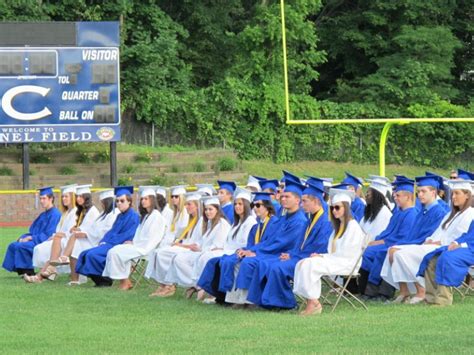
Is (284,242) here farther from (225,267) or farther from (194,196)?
(194,196)

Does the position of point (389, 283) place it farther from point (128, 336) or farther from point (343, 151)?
point (343, 151)

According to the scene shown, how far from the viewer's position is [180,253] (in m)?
17.0

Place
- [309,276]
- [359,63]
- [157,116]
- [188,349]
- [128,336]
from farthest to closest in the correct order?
[359,63]
[157,116]
[309,276]
[128,336]
[188,349]

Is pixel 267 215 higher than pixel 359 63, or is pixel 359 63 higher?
pixel 359 63

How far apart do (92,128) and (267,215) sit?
1891cm

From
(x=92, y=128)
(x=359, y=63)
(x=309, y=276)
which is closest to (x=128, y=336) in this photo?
(x=309, y=276)

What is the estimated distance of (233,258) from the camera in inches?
612

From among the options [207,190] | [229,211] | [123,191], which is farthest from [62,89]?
[229,211]

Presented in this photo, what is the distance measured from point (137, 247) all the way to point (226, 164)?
22378 millimetres

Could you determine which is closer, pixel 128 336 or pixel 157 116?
pixel 128 336

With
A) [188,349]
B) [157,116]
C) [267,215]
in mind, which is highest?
Answer: [157,116]

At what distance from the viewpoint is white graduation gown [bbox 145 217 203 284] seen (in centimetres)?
1719

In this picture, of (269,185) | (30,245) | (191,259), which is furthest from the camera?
(30,245)

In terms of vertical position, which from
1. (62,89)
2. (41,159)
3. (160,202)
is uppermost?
(62,89)
